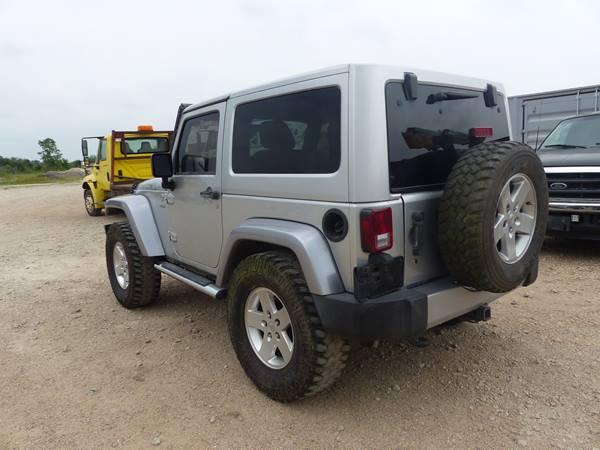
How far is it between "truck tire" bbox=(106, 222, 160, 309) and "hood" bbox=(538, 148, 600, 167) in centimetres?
495

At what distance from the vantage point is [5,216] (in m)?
13.3

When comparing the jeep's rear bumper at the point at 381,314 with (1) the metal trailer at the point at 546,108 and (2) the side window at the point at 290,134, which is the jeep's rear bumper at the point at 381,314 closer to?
(2) the side window at the point at 290,134

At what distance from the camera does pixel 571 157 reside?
5.97m

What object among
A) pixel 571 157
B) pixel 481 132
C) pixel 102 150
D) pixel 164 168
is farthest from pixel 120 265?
pixel 102 150

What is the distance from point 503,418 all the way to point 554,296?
2.35 metres

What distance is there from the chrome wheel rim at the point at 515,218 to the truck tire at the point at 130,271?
3156 millimetres

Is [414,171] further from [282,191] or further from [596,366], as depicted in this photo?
[596,366]

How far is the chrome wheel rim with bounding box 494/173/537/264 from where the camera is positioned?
2.65 metres

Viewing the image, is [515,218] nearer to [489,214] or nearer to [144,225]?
[489,214]

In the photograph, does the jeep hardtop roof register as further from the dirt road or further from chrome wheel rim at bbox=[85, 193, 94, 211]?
chrome wheel rim at bbox=[85, 193, 94, 211]

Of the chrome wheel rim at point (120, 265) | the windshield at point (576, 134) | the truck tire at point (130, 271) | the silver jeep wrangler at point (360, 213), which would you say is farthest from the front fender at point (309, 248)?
the windshield at point (576, 134)

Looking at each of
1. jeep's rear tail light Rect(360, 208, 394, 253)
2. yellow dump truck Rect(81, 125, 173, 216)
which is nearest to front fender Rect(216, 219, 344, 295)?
jeep's rear tail light Rect(360, 208, 394, 253)

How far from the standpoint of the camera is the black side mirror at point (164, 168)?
3.93 meters

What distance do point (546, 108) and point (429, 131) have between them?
365 inches
